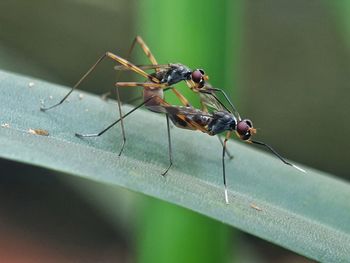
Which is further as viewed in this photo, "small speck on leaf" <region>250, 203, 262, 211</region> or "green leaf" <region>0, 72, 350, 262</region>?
"small speck on leaf" <region>250, 203, 262, 211</region>

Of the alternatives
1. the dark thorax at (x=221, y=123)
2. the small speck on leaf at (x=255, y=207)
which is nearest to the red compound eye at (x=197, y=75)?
the dark thorax at (x=221, y=123)

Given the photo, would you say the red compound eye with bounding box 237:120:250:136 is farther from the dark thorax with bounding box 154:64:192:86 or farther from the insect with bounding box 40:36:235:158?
the dark thorax with bounding box 154:64:192:86

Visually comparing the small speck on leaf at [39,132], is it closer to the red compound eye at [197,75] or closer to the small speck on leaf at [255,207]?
the small speck on leaf at [255,207]

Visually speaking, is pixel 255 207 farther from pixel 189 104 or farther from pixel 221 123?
pixel 189 104

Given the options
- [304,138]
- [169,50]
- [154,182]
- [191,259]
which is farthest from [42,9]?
[154,182]

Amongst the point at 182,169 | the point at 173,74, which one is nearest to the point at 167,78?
the point at 173,74

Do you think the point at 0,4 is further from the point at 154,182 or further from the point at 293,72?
the point at 154,182

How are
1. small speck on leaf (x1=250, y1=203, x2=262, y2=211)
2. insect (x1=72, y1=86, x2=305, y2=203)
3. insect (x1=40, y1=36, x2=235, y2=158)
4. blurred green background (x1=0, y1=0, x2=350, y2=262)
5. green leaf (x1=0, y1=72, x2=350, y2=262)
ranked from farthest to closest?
blurred green background (x1=0, y1=0, x2=350, y2=262), insect (x1=40, y1=36, x2=235, y2=158), insect (x1=72, y1=86, x2=305, y2=203), small speck on leaf (x1=250, y1=203, x2=262, y2=211), green leaf (x1=0, y1=72, x2=350, y2=262)

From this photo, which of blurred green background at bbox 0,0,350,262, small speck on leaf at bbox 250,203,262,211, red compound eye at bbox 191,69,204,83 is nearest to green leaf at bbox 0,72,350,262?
small speck on leaf at bbox 250,203,262,211
